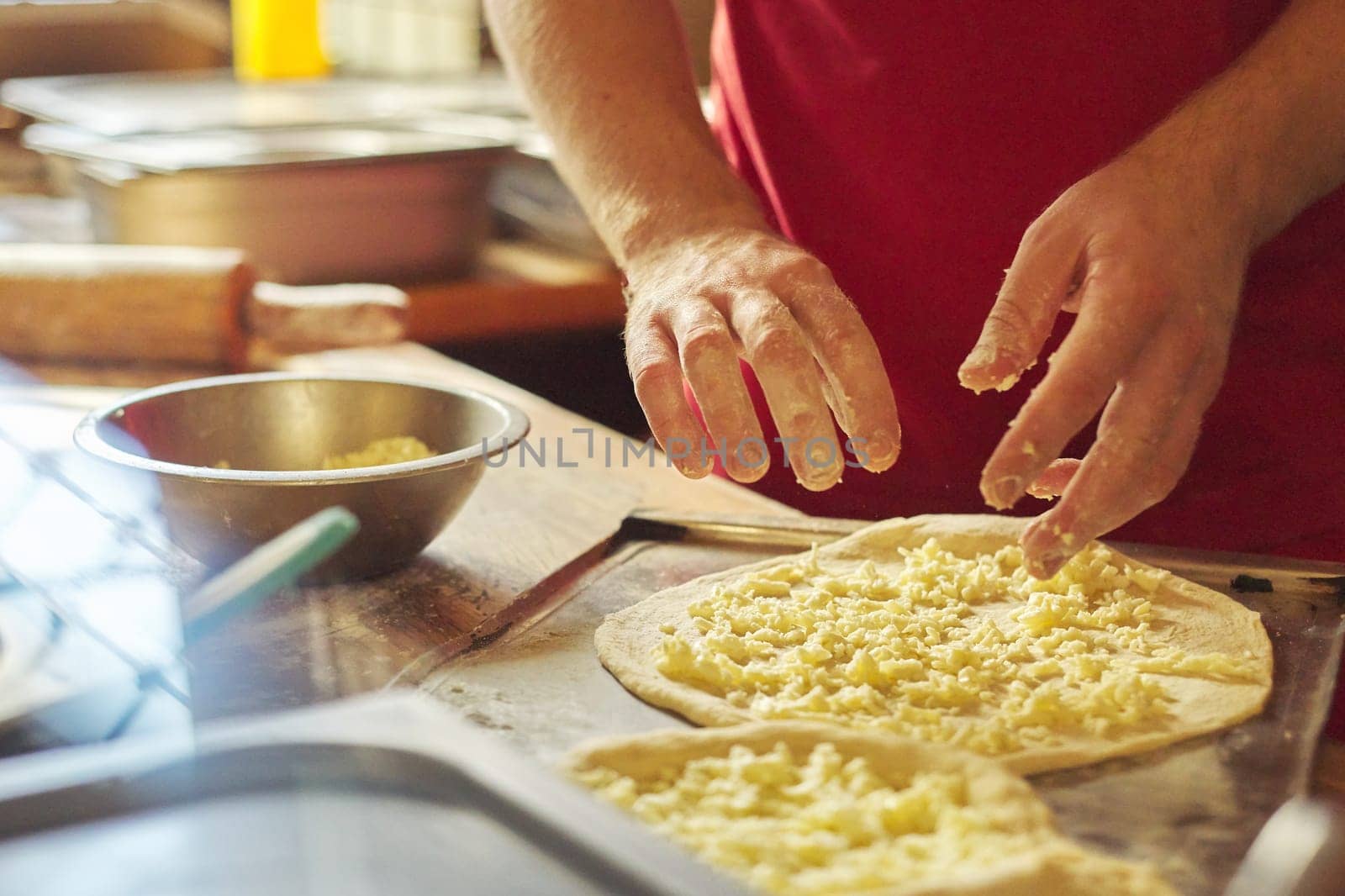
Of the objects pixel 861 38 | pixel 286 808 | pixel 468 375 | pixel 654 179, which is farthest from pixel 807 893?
pixel 468 375

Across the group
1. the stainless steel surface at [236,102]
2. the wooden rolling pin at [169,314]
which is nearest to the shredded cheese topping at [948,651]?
the wooden rolling pin at [169,314]

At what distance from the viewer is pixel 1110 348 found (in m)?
1.08

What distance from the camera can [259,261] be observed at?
104 inches

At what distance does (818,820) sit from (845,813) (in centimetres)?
2

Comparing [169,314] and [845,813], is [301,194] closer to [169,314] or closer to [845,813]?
[169,314]

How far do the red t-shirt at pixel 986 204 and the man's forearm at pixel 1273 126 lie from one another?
7.7 inches

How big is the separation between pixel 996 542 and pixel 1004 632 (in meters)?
0.21

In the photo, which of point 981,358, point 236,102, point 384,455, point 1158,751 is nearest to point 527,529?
point 384,455

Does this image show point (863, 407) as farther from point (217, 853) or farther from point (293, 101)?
point (293, 101)

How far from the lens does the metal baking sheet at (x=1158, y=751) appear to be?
2.97ft

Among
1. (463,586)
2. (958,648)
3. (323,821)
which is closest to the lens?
(323,821)

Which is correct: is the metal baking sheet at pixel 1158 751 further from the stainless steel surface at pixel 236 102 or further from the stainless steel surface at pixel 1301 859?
the stainless steel surface at pixel 236 102

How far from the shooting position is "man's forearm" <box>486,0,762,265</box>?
4.94 feet

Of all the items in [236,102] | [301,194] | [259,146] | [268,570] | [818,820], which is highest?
[236,102]
